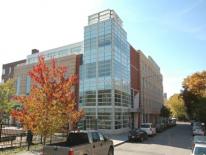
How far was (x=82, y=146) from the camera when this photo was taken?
11148 millimetres

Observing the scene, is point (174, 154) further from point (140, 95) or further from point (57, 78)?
point (140, 95)

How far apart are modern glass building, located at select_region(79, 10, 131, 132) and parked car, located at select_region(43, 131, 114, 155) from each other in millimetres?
20803

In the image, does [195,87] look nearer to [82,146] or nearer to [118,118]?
[118,118]

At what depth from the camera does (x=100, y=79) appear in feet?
121

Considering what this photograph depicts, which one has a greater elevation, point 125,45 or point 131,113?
point 125,45

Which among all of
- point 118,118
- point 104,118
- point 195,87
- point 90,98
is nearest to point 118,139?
point 104,118

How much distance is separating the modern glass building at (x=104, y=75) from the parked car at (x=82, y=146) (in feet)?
68.2

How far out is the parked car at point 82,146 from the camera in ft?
34.2

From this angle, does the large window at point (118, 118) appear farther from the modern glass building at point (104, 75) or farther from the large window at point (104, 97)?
the large window at point (104, 97)

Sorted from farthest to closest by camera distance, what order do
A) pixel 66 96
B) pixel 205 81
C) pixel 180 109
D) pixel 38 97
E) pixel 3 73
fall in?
pixel 180 109 < pixel 3 73 < pixel 205 81 < pixel 66 96 < pixel 38 97

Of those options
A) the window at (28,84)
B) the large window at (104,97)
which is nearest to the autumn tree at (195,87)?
the large window at (104,97)

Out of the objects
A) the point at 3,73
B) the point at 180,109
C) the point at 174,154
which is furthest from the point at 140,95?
the point at 180,109

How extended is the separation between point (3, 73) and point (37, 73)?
61734mm

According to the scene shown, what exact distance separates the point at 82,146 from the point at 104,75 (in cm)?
2544
